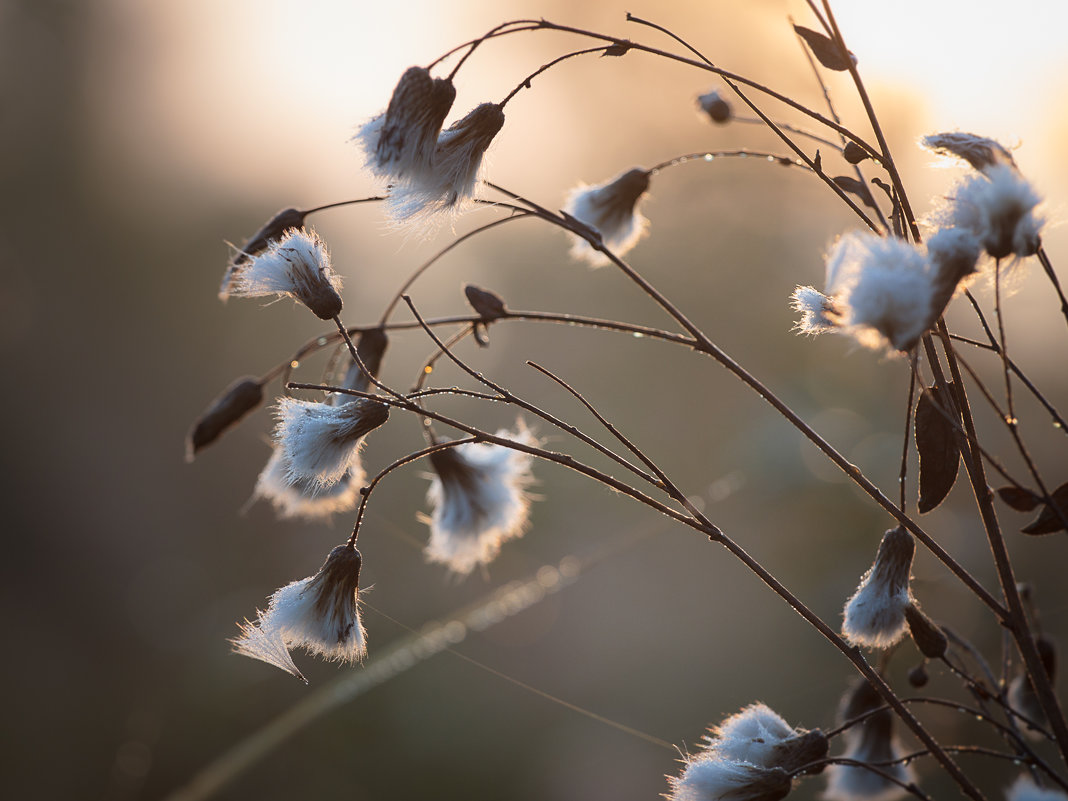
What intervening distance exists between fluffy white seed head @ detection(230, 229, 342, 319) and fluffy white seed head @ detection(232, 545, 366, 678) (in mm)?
149

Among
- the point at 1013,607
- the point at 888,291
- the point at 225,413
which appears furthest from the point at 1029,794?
the point at 225,413

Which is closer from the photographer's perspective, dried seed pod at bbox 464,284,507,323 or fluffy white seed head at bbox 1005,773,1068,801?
fluffy white seed head at bbox 1005,773,1068,801

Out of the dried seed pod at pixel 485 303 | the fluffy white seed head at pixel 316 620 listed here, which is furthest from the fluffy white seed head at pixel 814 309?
the fluffy white seed head at pixel 316 620

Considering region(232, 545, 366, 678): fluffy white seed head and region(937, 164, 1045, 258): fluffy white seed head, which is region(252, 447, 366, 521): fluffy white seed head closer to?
region(232, 545, 366, 678): fluffy white seed head

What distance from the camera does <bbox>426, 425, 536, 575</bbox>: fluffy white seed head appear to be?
64 cm

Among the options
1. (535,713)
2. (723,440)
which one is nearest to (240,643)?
(535,713)

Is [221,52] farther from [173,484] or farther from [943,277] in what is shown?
[943,277]

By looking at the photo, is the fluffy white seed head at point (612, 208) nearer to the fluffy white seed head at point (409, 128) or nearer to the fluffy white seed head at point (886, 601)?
the fluffy white seed head at point (409, 128)

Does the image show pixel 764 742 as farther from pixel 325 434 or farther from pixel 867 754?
pixel 325 434

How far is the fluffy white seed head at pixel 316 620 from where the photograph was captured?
1.56ft

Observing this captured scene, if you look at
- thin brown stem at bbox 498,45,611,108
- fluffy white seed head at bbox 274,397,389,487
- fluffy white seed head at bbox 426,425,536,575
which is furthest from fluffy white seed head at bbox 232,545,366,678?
thin brown stem at bbox 498,45,611,108

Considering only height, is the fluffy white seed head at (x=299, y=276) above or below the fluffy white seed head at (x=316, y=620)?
above

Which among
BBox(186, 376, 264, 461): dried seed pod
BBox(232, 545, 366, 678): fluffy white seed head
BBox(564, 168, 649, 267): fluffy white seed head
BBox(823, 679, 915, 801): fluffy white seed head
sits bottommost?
BBox(232, 545, 366, 678): fluffy white seed head

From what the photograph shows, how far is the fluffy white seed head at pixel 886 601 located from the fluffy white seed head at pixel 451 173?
0.33 meters
